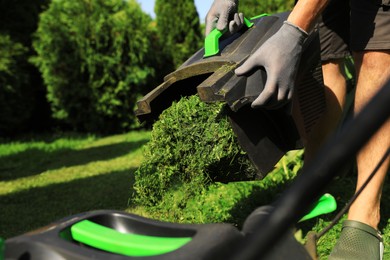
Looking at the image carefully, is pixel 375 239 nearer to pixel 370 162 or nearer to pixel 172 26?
→ pixel 370 162

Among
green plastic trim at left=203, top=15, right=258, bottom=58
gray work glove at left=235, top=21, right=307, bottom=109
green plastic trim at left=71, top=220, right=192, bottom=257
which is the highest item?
green plastic trim at left=203, top=15, right=258, bottom=58

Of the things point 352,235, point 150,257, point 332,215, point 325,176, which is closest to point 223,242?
point 150,257

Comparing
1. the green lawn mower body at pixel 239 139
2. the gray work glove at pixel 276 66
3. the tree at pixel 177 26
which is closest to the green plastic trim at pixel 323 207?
the green lawn mower body at pixel 239 139

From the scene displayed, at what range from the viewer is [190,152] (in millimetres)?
1912

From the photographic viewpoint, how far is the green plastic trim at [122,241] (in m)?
0.95

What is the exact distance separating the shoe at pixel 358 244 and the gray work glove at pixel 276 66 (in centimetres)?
61

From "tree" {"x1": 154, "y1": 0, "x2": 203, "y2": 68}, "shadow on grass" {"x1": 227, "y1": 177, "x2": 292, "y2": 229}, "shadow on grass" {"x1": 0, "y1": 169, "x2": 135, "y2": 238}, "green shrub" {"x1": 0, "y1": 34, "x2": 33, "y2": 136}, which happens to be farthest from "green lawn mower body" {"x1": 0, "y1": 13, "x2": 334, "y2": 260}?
"tree" {"x1": 154, "y1": 0, "x2": 203, "y2": 68}

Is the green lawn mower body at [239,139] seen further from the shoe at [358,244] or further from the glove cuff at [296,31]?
the shoe at [358,244]

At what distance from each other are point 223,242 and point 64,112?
29.4 ft

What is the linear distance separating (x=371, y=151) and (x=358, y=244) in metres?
0.37

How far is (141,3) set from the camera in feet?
32.8

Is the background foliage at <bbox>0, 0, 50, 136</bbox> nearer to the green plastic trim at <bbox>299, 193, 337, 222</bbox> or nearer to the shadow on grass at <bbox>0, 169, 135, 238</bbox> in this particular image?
the shadow on grass at <bbox>0, 169, 135, 238</bbox>

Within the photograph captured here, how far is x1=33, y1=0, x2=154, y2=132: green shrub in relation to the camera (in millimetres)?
9156

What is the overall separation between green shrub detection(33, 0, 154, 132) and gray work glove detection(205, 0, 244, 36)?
23.2 feet
